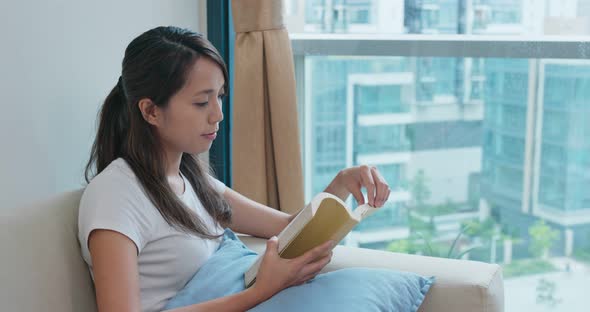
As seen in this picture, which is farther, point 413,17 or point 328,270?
point 413,17

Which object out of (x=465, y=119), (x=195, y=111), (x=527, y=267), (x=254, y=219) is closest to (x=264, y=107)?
(x=254, y=219)

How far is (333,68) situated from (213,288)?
1294 mm

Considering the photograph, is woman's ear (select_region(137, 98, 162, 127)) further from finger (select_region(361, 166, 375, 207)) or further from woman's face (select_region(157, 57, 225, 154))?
finger (select_region(361, 166, 375, 207))

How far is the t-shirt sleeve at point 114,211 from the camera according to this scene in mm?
1395

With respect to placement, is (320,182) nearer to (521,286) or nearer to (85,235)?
(521,286)

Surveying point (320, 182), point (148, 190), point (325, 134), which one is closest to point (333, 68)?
point (325, 134)

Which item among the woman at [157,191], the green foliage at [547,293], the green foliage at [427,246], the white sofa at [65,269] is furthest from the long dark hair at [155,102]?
the green foliage at [547,293]

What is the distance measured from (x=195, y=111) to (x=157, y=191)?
0.59 ft

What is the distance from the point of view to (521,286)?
7.97 feet

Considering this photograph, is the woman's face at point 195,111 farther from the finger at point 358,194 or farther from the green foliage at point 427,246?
the green foliage at point 427,246

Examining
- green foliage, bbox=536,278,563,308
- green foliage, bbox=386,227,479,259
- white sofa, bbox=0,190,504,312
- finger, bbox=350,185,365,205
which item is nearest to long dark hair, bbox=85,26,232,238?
white sofa, bbox=0,190,504,312

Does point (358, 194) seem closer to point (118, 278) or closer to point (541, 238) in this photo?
point (118, 278)

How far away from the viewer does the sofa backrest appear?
Answer: 52.0 inches

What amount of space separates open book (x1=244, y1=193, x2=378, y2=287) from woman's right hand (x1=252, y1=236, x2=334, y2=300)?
1cm
